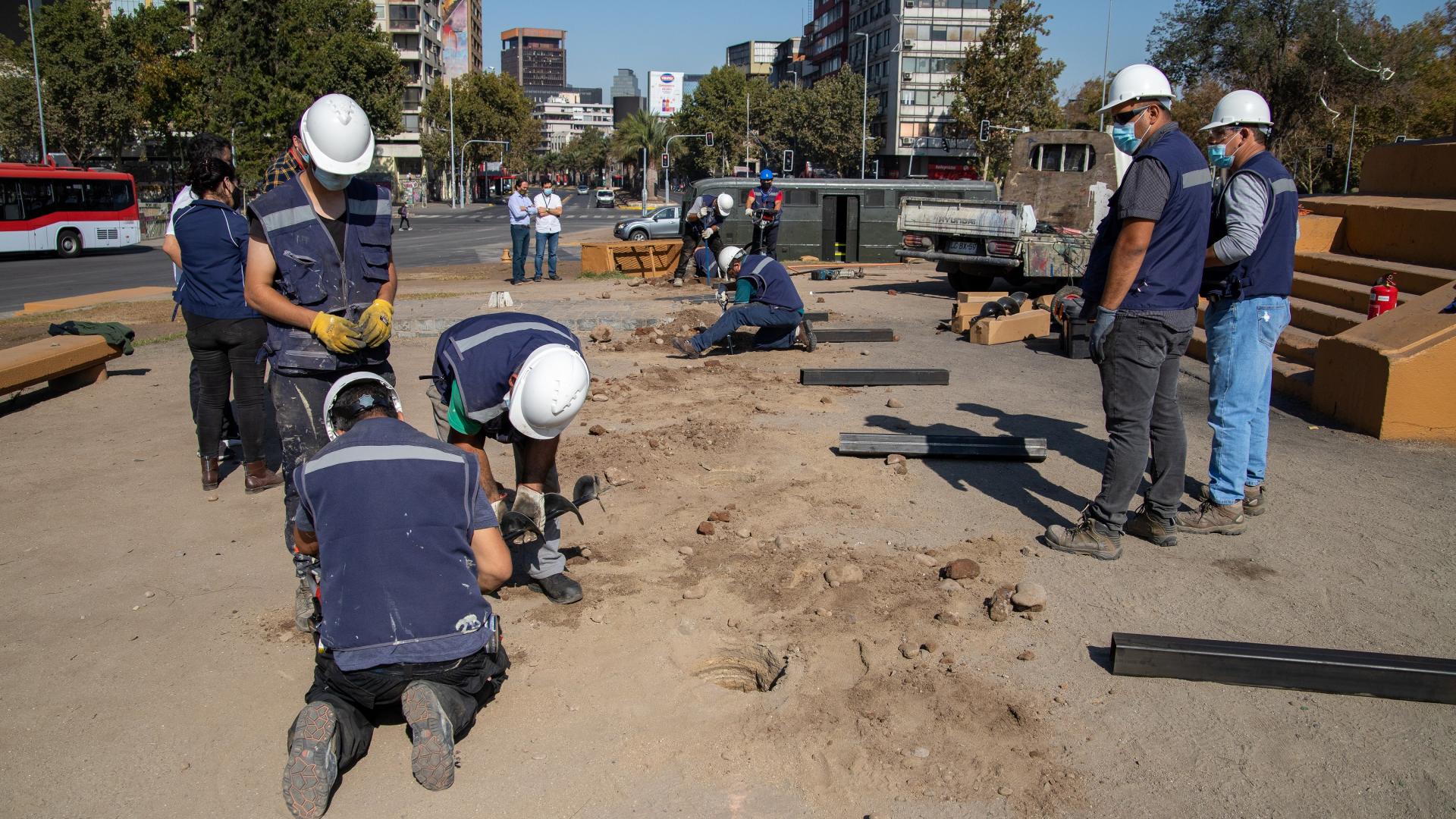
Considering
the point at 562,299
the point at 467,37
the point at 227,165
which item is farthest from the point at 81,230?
the point at 467,37

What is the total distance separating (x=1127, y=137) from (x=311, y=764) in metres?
4.34

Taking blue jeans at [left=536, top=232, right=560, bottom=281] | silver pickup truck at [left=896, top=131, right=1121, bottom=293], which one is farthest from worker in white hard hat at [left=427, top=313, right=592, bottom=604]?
blue jeans at [left=536, top=232, right=560, bottom=281]

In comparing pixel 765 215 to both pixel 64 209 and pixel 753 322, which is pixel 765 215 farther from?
pixel 64 209

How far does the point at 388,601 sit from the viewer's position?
2.88 meters

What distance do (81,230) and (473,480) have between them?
32.4 metres

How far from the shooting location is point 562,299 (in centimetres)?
1416

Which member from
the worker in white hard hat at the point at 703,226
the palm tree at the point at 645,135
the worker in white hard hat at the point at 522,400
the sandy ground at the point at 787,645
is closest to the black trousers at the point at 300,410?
the worker in white hard hat at the point at 522,400

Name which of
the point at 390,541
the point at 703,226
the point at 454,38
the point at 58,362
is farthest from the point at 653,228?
the point at 454,38

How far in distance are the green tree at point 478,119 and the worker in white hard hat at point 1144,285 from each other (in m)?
93.5

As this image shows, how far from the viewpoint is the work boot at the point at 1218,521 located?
4977mm

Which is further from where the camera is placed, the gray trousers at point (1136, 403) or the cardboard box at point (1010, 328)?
the cardboard box at point (1010, 328)

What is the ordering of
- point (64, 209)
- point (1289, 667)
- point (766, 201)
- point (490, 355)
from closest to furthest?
1. point (1289, 667)
2. point (490, 355)
3. point (766, 201)
4. point (64, 209)

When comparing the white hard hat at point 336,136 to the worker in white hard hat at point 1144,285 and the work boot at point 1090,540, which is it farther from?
the work boot at point 1090,540

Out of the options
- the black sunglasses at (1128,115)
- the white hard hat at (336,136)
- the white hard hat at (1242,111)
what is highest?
the white hard hat at (1242,111)
